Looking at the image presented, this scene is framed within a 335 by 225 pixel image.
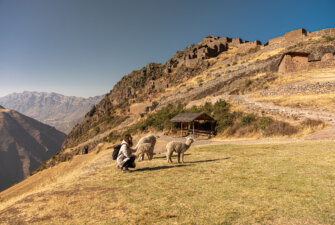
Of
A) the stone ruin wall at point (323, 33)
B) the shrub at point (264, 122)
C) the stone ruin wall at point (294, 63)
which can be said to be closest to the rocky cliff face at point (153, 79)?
the stone ruin wall at point (323, 33)

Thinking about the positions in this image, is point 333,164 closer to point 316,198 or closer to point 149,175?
point 316,198

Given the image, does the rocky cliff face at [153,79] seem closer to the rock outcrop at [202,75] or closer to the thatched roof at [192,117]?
the rock outcrop at [202,75]

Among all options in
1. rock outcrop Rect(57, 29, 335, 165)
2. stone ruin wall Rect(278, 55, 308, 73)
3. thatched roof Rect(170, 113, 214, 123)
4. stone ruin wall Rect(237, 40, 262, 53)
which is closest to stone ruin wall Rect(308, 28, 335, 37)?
rock outcrop Rect(57, 29, 335, 165)

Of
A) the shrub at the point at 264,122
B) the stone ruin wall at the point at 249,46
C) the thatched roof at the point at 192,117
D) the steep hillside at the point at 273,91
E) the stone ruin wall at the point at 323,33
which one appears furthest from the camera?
the stone ruin wall at the point at 249,46

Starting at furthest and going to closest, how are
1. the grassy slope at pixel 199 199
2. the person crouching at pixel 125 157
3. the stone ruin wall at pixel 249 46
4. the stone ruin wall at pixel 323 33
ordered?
the stone ruin wall at pixel 249 46, the stone ruin wall at pixel 323 33, the person crouching at pixel 125 157, the grassy slope at pixel 199 199

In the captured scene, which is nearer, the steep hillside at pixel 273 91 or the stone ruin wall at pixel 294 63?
the steep hillside at pixel 273 91

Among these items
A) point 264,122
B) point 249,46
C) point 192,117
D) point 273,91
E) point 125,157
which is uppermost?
point 249,46

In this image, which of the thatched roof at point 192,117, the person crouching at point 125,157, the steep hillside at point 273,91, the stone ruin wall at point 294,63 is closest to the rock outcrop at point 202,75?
the steep hillside at point 273,91

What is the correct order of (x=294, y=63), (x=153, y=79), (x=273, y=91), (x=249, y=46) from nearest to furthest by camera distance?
(x=273, y=91) → (x=294, y=63) → (x=249, y=46) → (x=153, y=79)

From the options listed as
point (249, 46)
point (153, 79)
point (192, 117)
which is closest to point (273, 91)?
point (192, 117)

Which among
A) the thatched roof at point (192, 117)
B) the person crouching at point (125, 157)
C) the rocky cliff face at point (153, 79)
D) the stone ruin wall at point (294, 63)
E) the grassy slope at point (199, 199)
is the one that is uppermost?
the rocky cliff face at point (153, 79)

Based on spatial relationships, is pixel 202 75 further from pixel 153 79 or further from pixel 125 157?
pixel 125 157

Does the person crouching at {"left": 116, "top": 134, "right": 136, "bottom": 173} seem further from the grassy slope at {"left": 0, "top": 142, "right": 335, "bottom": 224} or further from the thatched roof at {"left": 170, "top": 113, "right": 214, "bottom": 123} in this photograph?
the thatched roof at {"left": 170, "top": 113, "right": 214, "bottom": 123}

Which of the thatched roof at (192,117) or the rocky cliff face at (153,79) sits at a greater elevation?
the rocky cliff face at (153,79)
